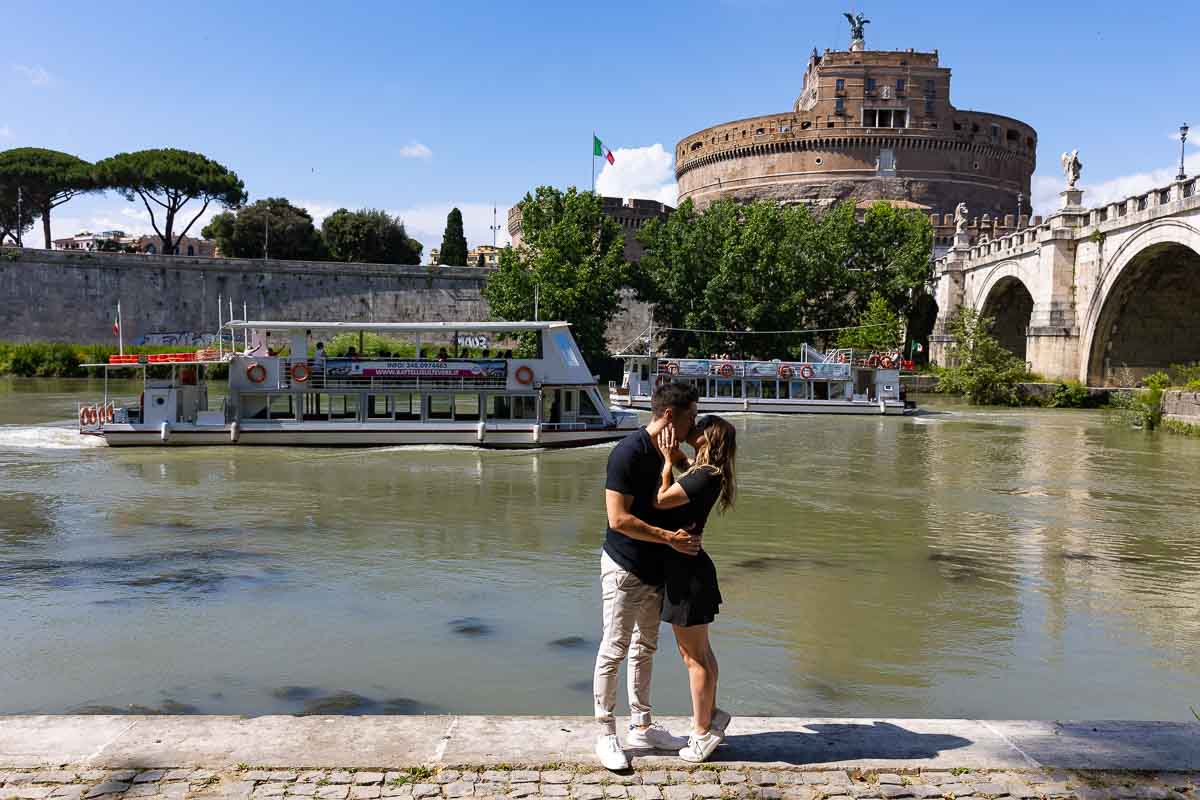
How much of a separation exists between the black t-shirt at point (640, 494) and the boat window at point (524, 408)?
19654mm

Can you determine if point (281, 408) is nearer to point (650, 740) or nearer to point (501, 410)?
point (501, 410)

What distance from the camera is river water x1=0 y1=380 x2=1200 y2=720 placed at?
286 inches

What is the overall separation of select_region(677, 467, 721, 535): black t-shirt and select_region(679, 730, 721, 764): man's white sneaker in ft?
2.97

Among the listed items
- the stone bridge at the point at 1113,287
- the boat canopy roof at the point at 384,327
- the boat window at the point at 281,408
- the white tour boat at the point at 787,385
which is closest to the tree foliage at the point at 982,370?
the stone bridge at the point at 1113,287

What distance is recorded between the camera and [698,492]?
14.6 ft

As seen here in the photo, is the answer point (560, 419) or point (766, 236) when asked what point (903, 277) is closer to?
point (766, 236)

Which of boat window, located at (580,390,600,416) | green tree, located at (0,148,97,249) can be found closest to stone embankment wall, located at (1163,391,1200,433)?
boat window, located at (580,390,600,416)

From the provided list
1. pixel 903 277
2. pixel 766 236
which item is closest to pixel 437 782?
pixel 766 236

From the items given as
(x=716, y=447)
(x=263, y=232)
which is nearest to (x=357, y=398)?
(x=716, y=447)

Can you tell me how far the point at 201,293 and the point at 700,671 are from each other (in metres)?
61.9

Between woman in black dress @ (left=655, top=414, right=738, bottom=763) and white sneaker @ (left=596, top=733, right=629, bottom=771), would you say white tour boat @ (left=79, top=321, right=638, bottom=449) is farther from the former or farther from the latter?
white sneaker @ (left=596, top=733, right=629, bottom=771)

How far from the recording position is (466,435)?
23.5 m

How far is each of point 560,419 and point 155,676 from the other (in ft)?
56.1

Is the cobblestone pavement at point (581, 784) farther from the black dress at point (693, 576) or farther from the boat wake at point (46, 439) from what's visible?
the boat wake at point (46, 439)
